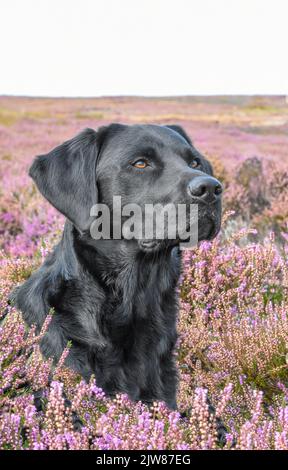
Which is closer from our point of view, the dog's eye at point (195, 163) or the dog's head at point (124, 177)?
the dog's head at point (124, 177)

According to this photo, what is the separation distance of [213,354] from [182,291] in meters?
0.91

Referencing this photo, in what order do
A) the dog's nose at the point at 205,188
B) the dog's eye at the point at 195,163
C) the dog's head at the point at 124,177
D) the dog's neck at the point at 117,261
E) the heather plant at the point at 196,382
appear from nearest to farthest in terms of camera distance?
the heather plant at the point at 196,382 → the dog's nose at the point at 205,188 → the dog's head at the point at 124,177 → the dog's neck at the point at 117,261 → the dog's eye at the point at 195,163

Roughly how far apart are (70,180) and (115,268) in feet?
1.72

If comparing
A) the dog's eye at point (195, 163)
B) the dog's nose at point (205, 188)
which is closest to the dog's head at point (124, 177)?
the dog's nose at point (205, 188)

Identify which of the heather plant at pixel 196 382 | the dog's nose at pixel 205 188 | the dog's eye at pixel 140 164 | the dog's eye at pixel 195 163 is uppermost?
the dog's eye at pixel 195 163

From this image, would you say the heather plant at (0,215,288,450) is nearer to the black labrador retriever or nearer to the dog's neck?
the black labrador retriever

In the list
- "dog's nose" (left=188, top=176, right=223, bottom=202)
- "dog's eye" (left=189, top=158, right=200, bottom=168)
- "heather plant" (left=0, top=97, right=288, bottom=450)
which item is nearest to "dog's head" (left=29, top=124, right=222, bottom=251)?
"dog's nose" (left=188, top=176, right=223, bottom=202)

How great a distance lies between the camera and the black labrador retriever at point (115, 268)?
9.30 ft

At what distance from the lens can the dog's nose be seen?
9.11 ft

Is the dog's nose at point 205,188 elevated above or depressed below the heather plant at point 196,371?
above

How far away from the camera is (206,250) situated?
4508mm

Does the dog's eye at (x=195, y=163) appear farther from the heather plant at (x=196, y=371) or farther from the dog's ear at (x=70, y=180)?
the heather plant at (x=196, y=371)

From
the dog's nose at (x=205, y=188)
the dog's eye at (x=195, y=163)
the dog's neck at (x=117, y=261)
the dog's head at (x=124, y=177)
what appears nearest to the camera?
the dog's nose at (x=205, y=188)
